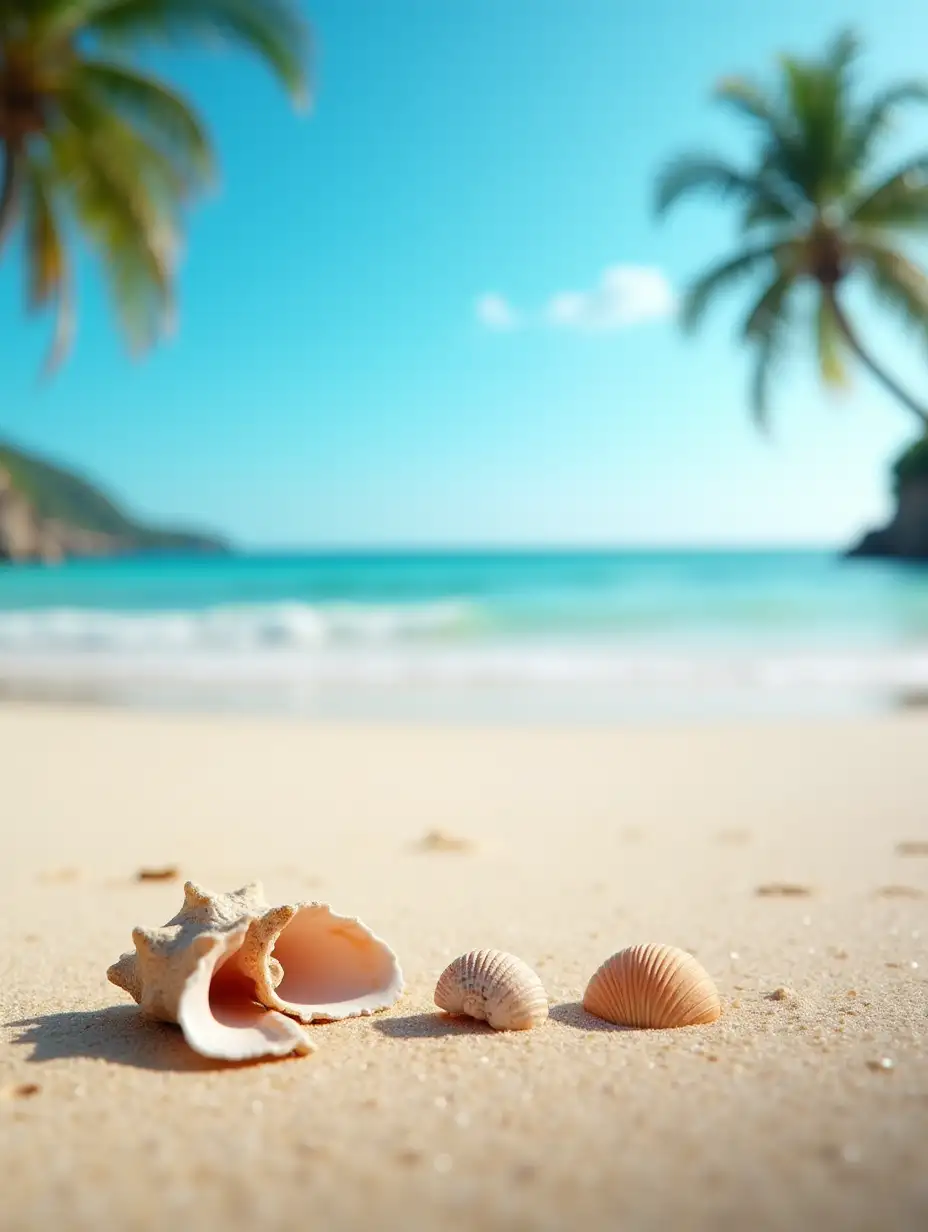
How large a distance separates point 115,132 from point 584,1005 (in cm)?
1257

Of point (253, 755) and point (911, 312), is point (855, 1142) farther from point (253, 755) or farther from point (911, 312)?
point (911, 312)

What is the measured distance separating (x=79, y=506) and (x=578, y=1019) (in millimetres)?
86543

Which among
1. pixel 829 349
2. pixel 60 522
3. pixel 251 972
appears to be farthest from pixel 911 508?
pixel 60 522

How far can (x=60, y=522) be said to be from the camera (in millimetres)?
74875

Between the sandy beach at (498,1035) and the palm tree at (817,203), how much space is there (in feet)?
36.4

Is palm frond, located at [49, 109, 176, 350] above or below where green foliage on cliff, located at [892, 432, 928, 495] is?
below

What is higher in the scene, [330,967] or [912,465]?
Answer: [912,465]

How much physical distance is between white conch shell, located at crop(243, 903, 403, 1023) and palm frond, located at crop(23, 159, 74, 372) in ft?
39.2

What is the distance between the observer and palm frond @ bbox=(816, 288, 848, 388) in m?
17.0

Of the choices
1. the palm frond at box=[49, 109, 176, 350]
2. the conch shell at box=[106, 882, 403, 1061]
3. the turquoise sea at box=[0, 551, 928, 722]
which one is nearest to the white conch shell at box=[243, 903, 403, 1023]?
the conch shell at box=[106, 882, 403, 1061]

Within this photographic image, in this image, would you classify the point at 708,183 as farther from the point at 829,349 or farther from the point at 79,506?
the point at 79,506

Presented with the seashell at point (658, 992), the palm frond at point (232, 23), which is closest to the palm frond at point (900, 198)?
the palm frond at point (232, 23)

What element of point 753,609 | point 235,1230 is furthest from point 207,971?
point 753,609

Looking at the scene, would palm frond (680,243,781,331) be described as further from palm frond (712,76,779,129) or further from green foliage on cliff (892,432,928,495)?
green foliage on cliff (892,432,928,495)
